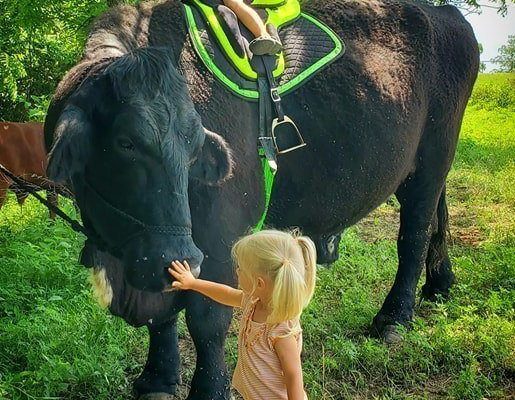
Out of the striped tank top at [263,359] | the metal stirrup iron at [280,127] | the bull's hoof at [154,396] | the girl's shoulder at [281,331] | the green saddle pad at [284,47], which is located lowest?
the bull's hoof at [154,396]

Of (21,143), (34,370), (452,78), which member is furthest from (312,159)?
(21,143)

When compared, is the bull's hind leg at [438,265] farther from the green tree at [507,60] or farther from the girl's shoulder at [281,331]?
the green tree at [507,60]

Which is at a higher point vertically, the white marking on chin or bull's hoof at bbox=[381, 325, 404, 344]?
the white marking on chin

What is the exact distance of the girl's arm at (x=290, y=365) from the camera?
2170 millimetres

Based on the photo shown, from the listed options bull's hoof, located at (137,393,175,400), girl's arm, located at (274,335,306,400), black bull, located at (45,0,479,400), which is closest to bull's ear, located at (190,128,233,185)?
black bull, located at (45,0,479,400)

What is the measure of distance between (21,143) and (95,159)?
14.2ft

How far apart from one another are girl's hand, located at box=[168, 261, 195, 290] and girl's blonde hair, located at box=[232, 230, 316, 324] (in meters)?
0.30

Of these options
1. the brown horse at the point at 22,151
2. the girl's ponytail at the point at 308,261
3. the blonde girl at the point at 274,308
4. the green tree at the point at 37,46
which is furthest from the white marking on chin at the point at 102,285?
the brown horse at the point at 22,151

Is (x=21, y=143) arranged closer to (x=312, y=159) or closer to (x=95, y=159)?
(x=312, y=159)

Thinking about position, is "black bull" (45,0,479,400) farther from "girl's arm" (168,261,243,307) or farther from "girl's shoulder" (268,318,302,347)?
"girl's shoulder" (268,318,302,347)

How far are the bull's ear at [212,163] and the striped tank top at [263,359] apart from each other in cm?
66

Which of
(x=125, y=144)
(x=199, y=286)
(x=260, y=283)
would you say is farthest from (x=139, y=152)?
(x=260, y=283)

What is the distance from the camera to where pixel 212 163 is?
9.18 ft

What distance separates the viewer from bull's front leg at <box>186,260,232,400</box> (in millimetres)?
3102
